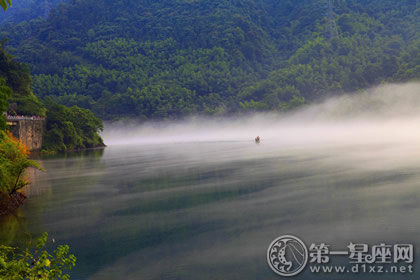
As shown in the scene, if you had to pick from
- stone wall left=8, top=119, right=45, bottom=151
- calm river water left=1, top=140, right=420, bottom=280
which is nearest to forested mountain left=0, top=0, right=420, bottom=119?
stone wall left=8, top=119, right=45, bottom=151

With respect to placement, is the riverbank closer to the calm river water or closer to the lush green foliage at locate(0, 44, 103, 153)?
the calm river water

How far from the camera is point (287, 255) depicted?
530 inches

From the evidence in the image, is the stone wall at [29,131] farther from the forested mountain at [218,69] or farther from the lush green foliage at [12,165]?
the forested mountain at [218,69]

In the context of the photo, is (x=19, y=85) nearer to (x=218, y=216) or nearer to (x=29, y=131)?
(x=29, y=131)

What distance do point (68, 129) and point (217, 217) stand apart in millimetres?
58592

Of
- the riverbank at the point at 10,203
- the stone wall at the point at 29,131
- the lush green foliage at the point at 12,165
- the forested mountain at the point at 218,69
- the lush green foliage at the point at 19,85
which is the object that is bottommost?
the riverbank at the point at 10,203

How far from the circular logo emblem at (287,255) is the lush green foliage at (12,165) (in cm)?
1270

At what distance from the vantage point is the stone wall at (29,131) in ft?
191

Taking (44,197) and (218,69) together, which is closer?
(44,197)

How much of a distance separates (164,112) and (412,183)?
136m

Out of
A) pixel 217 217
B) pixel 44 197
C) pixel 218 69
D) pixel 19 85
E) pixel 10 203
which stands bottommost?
pixel 217 217

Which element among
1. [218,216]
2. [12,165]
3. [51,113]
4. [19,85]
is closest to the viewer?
[218,216]

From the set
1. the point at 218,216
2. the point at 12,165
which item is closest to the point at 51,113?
the point at 12,165

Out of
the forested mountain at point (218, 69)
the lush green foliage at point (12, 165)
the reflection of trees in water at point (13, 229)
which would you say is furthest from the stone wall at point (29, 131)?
the forested mountain at point (218, 69)
